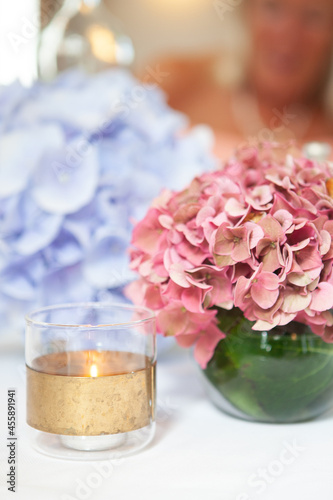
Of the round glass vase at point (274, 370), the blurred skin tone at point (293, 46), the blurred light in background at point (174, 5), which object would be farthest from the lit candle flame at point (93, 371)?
the blurred light in background at point (174, 5)

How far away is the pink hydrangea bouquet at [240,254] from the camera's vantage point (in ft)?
1.61

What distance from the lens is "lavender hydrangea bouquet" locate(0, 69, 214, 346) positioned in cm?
69

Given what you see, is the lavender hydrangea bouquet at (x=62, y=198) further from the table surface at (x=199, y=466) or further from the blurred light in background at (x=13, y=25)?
the blurred light in background at (x=13, y=25)

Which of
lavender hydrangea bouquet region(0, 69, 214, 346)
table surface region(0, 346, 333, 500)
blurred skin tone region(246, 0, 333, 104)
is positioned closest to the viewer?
table surface region(0, 346, 333, 500)

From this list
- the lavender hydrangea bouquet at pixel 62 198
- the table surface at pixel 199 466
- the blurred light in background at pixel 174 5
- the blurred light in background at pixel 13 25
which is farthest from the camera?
the blurred light in background at pixel 13 25

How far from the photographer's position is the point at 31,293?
704 millimetres

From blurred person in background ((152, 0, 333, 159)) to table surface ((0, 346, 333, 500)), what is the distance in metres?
1.58

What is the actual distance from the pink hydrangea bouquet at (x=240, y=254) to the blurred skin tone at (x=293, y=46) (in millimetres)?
1733

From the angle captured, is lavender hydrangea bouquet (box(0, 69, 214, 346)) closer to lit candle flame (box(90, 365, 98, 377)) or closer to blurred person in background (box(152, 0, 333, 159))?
lit candle flame (box(90, 365, 98, 377))

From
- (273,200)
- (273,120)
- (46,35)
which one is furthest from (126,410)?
(273,120)

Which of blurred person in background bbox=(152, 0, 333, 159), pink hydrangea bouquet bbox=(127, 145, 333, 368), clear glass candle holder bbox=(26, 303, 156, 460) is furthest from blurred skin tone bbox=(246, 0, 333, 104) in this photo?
clear glass candle holder bbox=(26, 303, 156, 460)

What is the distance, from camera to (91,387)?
479 mm

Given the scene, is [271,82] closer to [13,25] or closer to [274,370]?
[13,25]

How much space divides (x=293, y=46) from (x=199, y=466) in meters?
1.95
